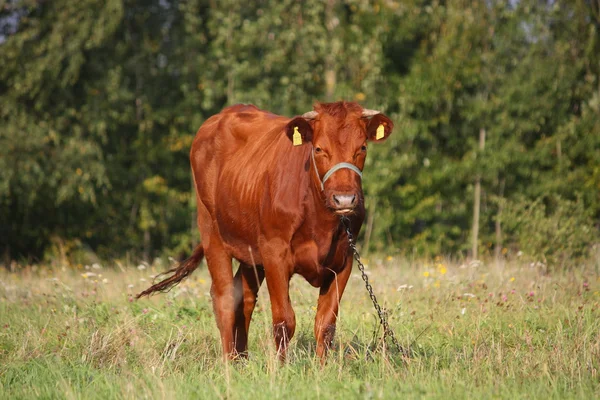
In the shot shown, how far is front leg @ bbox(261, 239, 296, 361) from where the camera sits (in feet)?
18.9

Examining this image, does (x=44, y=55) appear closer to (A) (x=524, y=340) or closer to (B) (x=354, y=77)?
(B) (x=354, y=77)

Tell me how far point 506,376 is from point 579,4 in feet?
64.5

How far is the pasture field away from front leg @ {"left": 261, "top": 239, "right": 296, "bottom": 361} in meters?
0.14

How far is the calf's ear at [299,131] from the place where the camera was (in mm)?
5656

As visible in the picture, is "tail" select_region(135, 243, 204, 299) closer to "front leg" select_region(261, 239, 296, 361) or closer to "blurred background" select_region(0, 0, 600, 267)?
"front leg" select_region(261, 239, 296, 361)

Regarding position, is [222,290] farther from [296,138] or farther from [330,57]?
[330,57]

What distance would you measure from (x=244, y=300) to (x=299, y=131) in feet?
6.24

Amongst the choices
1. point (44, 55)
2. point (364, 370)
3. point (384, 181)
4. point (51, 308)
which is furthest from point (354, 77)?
point (364, 370)

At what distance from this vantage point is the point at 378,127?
580 cm

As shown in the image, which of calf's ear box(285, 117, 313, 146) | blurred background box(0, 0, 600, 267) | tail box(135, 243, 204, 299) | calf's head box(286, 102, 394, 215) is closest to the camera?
calf's head box(286, 102, 394, 215)


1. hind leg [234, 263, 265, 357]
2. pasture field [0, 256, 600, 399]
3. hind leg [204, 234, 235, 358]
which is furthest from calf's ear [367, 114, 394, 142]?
hind leg [204, 234, 235, 358]

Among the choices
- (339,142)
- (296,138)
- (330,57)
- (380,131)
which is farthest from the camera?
(330,57)

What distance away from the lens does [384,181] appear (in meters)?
22.1

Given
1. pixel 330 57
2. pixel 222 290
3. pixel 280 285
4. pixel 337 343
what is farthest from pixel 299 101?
pixel 280 285
